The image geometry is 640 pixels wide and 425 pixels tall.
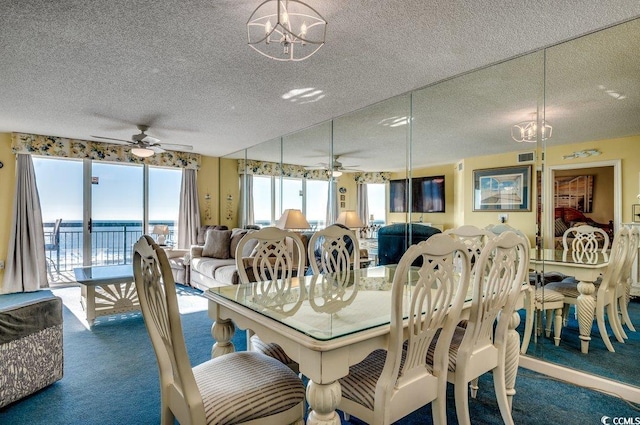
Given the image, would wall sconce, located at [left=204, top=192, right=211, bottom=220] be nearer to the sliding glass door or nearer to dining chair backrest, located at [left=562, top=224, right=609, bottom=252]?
the sliding glass door

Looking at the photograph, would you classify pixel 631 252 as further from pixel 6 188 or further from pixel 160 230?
pixel 6 188

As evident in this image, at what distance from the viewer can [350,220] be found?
455cm

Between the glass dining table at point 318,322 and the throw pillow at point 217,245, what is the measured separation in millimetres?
3362

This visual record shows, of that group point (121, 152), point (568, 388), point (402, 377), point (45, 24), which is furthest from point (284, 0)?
point (121, 152)

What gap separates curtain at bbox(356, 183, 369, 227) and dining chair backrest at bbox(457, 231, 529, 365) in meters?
2.84

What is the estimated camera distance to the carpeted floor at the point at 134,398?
6.38ft

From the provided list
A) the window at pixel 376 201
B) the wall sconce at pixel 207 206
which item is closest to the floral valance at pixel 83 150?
the wall sconce at pixel 207 206

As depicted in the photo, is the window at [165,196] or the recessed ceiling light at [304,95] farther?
the window at [165,196]

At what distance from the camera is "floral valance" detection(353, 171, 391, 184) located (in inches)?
165

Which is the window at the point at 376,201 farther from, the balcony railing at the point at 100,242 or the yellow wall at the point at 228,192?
the balcony railing at the point at 100,242

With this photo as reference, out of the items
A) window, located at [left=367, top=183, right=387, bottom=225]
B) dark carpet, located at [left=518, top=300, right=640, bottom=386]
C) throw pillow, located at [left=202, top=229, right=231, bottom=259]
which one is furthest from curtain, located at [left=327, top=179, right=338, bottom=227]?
dark carpet, located at [left=518, top=300, right=640, bottom=386]

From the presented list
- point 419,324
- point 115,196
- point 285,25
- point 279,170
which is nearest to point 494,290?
point 419,324

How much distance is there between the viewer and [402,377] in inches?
52.9

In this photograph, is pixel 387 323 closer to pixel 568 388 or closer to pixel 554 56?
pixel 568 388
